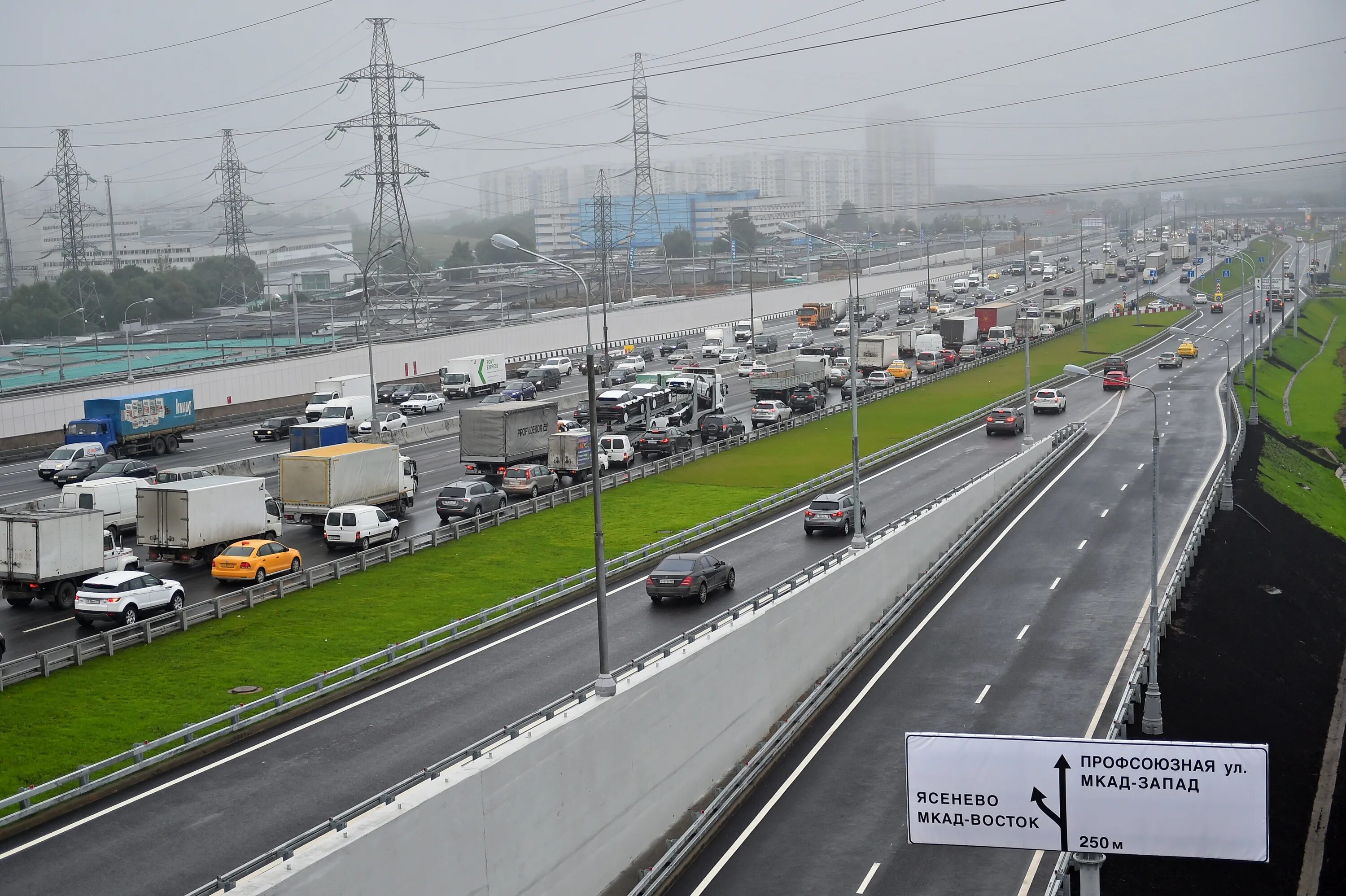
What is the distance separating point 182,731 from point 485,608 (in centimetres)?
1186

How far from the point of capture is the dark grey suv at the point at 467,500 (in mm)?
45938

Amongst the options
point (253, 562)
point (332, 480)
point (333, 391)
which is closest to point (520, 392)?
point (333, 391)

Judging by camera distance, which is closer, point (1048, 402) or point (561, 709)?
point (561, 709)

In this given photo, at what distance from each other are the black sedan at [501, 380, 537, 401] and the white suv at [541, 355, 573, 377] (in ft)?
17.6

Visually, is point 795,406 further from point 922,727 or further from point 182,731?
point 182,731

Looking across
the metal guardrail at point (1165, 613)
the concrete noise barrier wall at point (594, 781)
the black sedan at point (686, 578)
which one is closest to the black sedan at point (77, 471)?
the black sedan at point (686, 578)

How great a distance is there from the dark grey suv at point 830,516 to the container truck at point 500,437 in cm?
1360

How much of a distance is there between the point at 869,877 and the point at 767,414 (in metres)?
46.4

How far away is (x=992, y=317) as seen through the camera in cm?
10825

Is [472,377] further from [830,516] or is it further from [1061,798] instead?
[1061,798]

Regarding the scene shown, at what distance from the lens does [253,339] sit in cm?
11269

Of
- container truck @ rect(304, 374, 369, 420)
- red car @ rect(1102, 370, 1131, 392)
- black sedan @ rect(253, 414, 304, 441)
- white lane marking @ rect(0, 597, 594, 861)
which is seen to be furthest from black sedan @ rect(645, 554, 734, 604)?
red car @ rect(1102, 370, 1131, 392)

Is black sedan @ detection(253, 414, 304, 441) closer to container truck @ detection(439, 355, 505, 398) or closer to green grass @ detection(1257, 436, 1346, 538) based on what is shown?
container truck @ detection(439, 355, 505, 398)

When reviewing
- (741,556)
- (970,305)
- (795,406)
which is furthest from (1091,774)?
(970,305)
